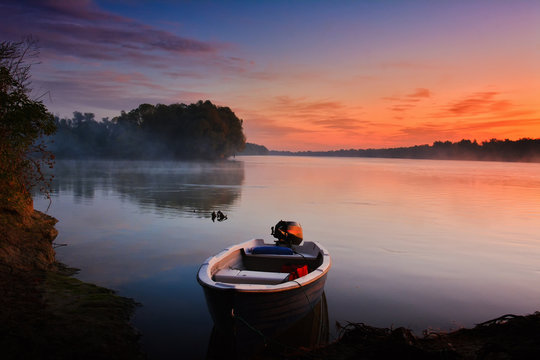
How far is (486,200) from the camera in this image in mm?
33656

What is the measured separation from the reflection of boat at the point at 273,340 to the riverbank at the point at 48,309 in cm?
151

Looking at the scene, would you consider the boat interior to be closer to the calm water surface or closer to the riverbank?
Answer: the calm water surface

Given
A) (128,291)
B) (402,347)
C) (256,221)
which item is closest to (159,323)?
(128,291)

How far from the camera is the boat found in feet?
22.0

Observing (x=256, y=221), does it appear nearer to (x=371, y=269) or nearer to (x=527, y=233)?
(x=371, y=269)

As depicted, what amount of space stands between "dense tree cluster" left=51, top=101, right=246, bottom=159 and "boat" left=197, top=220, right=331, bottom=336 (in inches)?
3966

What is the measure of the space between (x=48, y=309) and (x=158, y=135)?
11625 centimetres

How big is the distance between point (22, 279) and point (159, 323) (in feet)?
10.5

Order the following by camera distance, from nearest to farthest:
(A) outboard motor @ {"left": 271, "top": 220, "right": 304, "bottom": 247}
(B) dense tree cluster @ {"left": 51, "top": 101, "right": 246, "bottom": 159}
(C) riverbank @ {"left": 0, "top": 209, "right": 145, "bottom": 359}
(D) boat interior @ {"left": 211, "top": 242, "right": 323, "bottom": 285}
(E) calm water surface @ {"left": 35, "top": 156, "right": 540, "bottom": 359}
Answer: (C) riverbank @ {"left": 0, "top": 209, "right": 145, "bottom": 359}
(E) calm water surface @ {"left": 35, "top": 156, "right": 540, "bottom": 359}
(D) boat interior @ {"left": 211, "top": 242, "right": 323, "bottom": 285}
(A) outboard motor @ {"left": 271, "top": 220, "right": 304, "bottom": 247}
(B) dense tree cluster @ {"left": 51, "top": 101, "right": 246, "bottom": 159}

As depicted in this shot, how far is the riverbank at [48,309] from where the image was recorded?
235 inches

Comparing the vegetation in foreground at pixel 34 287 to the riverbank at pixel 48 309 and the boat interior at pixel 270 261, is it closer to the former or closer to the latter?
the riverbank at pixel 48 309

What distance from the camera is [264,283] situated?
26.9 feet

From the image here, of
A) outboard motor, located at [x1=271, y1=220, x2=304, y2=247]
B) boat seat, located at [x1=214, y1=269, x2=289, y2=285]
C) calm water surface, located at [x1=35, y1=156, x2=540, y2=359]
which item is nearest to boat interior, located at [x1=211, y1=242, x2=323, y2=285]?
outboard motor, located at [x1=271, y1=220, x2=304, y2=247]

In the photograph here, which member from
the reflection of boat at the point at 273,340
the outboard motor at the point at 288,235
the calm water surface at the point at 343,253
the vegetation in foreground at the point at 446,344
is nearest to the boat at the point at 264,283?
the outboard motor at the point at 288,235
